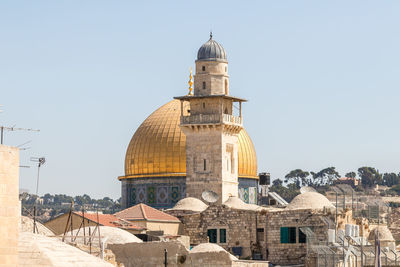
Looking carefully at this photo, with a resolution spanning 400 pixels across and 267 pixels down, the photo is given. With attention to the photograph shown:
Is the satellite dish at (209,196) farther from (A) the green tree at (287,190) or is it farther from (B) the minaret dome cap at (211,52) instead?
(A) the green tree at (287,190)

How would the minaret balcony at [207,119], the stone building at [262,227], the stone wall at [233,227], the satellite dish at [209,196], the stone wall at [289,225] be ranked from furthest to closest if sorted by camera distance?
the minaret balcony at [207,119] → the satellite dish at [209,196] → the stone wall at [233,227] → the stone building at [262,227] → the stone wall at [289,225]

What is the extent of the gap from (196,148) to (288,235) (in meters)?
8.80

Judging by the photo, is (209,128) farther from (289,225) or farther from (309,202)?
(289,225)

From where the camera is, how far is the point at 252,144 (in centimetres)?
6906

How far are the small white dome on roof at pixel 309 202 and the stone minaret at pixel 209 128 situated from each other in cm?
544

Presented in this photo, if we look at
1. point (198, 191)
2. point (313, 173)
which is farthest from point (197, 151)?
point (313, 173)

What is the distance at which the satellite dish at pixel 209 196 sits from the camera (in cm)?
5690

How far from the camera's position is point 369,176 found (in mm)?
133625

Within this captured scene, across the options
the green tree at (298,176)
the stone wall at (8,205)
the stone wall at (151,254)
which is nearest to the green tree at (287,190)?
the green tree at (298,176)

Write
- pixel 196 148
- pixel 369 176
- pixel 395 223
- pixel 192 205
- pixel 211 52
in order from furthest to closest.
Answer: pixel 369 176
pixel 395 223
pixel 211 52
pixel 196 148
pixel 192 205

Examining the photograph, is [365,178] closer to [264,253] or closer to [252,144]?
[252,144]

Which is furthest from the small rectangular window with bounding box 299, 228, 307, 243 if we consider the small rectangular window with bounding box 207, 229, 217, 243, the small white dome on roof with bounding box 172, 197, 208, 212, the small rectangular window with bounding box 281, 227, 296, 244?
the small white dome on roof with bounding box 172, 197, 208, 212

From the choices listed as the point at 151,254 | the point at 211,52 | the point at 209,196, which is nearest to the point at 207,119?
the point at 211,52

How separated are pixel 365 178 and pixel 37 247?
106794mm
